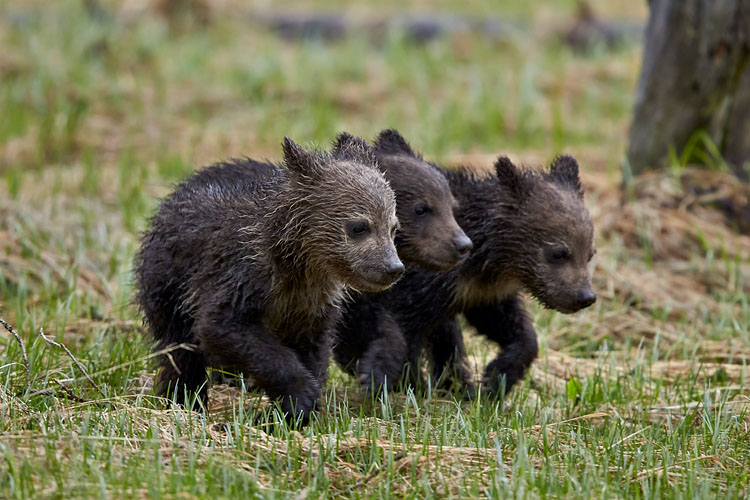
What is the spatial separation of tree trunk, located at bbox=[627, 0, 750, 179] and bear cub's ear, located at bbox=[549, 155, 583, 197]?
352cm

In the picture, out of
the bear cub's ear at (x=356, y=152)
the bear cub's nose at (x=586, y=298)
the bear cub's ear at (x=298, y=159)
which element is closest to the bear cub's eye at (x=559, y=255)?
the bear cub's nose at (x=586, y=298)

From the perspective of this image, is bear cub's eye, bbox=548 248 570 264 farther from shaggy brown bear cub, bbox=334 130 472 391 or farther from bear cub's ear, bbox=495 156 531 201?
shaggy brown bear cub, bbox=334 130 472 391

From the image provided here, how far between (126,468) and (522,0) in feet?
61.3

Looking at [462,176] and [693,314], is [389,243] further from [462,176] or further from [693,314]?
[693,314]

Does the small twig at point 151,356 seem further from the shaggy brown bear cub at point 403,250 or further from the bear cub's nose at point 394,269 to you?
the bear cub's nose at point 394,269

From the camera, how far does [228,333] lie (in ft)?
16.9

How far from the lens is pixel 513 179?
634 cm

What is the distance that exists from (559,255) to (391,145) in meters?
1.19

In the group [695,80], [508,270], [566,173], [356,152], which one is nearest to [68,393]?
[356,152]

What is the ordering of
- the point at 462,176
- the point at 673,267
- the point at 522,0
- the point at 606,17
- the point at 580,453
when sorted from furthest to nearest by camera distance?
the point at 522,0 → the point at 606,17 → the point at 673,267 → the point at 462,176 → the point at 580,453

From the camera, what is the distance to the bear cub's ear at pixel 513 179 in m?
6.29

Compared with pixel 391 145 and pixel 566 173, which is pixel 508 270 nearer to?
pixel 566 173

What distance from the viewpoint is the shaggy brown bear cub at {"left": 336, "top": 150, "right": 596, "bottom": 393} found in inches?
245

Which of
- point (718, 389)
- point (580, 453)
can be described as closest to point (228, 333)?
point (580, 453)
